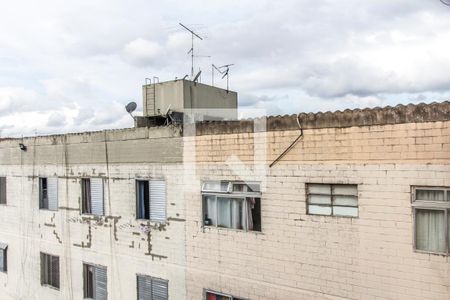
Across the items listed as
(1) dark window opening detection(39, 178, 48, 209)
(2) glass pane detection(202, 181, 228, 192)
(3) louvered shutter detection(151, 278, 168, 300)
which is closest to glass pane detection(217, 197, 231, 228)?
(2) glass pane detection(202, 181, 228, 192)

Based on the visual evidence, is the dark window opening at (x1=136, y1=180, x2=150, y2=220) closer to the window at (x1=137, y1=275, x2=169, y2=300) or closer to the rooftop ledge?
the window at (x1=137, y1=275, x2=169, y2=300)

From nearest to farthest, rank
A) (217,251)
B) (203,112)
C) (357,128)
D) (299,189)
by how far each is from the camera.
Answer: (357,128), (299,189), (217,251), (203,112)

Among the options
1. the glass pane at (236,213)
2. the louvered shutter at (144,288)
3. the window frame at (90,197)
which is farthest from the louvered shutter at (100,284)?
the glass pane at (236,213)

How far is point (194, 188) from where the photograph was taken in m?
10.9

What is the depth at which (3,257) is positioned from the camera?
16.9 m

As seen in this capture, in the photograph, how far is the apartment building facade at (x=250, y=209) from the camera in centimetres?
788

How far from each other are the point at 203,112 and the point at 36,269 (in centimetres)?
805

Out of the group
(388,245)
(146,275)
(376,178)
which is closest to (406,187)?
(376,178)

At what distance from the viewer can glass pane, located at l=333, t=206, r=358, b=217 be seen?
28.0 feet

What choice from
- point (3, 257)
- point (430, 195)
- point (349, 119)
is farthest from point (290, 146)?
point (3, 257)

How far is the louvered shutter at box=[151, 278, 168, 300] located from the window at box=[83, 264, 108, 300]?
2.07 metres

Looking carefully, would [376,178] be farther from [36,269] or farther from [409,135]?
[36,269]

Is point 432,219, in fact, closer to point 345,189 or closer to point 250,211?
point 345,189

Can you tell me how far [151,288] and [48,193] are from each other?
554cm
